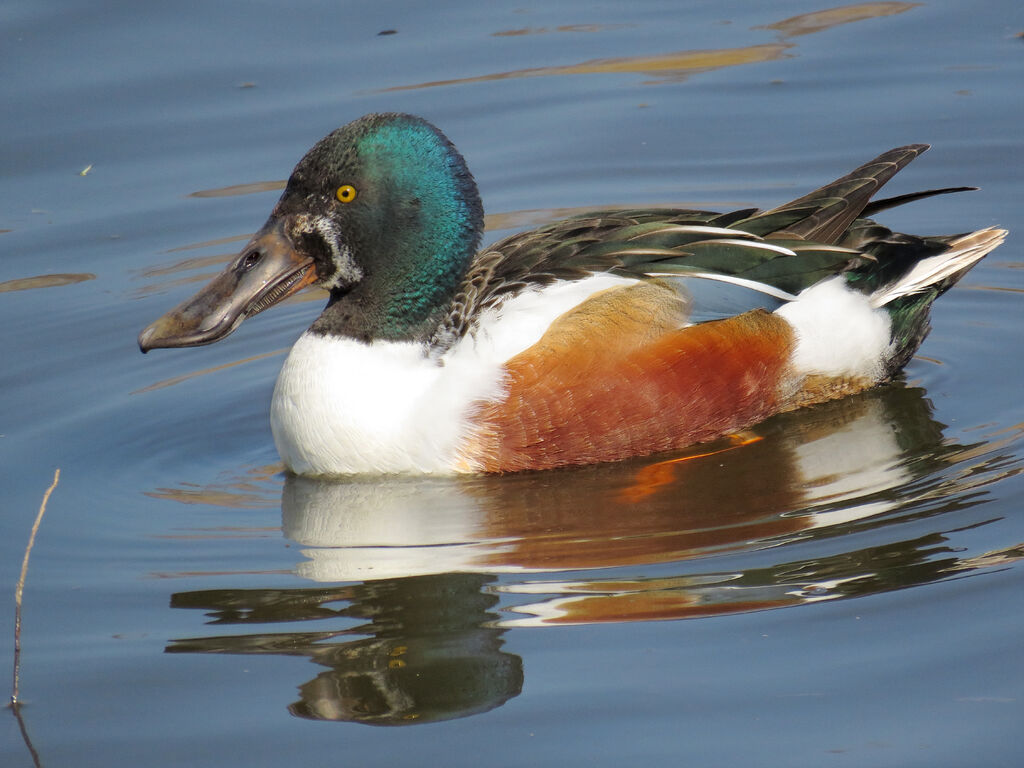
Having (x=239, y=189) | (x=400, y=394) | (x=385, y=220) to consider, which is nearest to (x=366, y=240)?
(x=385, y=220)

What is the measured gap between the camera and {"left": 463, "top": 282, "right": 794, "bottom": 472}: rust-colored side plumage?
18.8 feet

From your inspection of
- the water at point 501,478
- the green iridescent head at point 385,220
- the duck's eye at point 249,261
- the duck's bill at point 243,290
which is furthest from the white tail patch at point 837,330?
the duck's eye at point 249,261

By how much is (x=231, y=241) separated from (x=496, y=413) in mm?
2929

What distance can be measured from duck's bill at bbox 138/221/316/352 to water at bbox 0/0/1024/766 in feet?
1.94

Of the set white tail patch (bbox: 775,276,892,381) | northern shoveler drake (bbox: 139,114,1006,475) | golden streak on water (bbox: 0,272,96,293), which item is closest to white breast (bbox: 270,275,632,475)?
northern shoveler drake (bbox: 139,114,1006,475)

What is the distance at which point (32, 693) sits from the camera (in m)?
4.41

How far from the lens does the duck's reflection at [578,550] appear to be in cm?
445

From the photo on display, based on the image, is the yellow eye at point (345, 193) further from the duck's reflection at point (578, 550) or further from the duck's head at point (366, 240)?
the duck's reflection at point (578, 550)

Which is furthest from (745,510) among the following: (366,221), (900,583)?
(366,221)

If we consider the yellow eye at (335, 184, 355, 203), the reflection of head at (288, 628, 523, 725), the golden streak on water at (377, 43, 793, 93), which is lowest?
the reflection of head at (288, 628, 523, 725)

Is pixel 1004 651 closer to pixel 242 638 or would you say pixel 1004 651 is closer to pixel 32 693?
pixel 242 638

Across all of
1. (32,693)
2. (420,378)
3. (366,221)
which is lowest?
(32,693)

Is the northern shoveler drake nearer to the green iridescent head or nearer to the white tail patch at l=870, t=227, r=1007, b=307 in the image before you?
the green iridescent head

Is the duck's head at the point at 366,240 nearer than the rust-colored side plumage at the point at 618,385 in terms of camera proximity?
No
